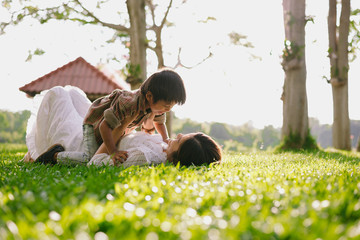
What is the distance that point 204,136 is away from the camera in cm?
346

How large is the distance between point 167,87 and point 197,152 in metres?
0.75

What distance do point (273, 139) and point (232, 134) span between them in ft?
14.8

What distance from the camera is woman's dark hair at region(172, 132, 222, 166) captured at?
10.8 ft

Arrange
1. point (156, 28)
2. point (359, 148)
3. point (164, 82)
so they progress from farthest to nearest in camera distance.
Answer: point (156, 28), point (359, 148), point (164, 82)

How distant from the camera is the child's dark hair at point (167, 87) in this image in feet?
10.5

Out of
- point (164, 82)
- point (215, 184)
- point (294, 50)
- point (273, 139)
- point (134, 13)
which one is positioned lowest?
point (273, 139)

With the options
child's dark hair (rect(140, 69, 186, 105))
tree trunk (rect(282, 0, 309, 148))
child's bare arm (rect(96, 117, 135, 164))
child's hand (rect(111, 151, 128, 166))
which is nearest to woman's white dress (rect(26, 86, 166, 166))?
child's bare arm (rect(96, 117, 135, 164))

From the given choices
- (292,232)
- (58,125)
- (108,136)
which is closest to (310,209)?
(292,232)

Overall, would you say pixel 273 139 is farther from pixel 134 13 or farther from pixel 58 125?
pixel 58 125

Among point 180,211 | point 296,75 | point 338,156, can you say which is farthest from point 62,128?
point 296,75

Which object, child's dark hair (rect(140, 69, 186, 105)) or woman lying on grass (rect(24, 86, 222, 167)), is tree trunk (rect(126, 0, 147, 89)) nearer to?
woman lying on grass (rect(24, 86, 222, 167))

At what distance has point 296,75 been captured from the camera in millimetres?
7906

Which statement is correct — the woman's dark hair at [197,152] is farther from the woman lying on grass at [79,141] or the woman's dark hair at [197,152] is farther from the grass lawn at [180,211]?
the grass lawn at [180,211]

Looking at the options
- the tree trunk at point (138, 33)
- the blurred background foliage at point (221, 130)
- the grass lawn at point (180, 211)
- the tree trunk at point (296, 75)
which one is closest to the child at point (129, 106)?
the grass lawn at point (180, 211)
